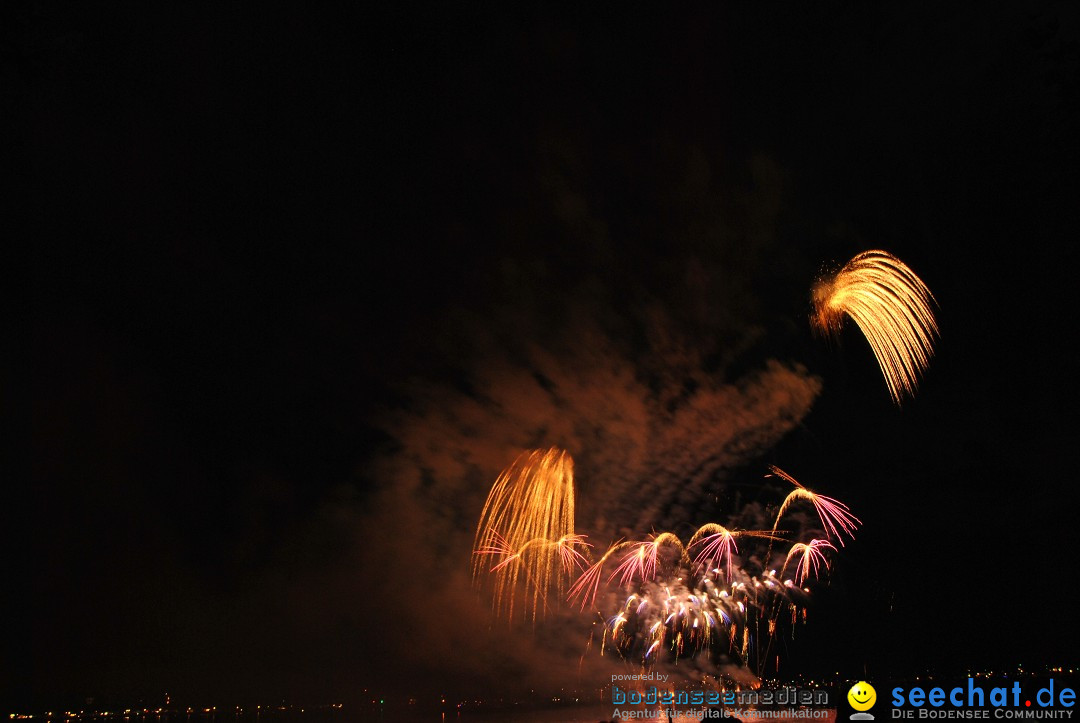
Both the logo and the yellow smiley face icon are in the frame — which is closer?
the logo

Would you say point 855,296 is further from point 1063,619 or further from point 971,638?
point 971,638

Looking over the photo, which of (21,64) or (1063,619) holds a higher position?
(21,64)

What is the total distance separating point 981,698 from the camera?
17.4m

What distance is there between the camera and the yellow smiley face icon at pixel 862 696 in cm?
1106

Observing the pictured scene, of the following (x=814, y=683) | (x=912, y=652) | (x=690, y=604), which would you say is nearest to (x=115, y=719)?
(x=814, y=683)

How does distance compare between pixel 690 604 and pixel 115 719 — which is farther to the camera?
pixel 115 719

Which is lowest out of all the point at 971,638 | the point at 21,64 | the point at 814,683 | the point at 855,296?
the point at 814,683

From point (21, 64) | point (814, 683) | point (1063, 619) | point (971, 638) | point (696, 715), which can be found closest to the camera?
point (21, 64)

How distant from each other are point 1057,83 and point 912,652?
238ft

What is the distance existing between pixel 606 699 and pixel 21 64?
7352 inches

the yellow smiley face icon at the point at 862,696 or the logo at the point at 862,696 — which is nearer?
the logo at the point at 862,696

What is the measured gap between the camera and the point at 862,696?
37.5ft

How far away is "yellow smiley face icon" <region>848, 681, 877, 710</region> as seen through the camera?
11061 mm

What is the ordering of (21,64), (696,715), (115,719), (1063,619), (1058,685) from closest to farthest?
(21,64), (1058,685), (1063,619), (696,715), (115,719)
